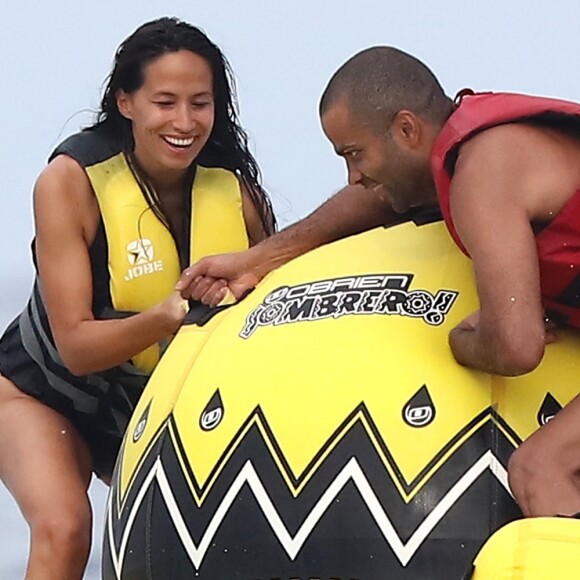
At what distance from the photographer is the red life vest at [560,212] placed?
14.4ft

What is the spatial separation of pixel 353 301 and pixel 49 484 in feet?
4.25

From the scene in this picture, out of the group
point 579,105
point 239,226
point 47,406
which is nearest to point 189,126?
point 239,226

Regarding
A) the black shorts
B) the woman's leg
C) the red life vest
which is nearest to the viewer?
the red life vest

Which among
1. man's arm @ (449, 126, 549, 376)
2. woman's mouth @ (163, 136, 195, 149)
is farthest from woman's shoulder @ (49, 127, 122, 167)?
man's arm @ (449, 126, 549, 376)

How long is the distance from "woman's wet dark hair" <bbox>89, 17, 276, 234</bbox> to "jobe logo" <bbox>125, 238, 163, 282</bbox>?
124mm

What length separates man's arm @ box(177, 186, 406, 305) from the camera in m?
5.09

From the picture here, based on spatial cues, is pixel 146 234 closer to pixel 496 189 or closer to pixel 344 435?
pixel 344 435

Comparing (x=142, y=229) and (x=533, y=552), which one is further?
(x=142, y=229)

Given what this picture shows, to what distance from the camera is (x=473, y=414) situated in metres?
4.35

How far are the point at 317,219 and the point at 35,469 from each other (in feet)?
3.68

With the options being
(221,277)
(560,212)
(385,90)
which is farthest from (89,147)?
(560,212)

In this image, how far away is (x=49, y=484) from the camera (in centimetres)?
544

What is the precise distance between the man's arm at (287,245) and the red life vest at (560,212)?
23.7 inches

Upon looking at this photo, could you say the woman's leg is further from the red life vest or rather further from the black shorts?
the red life vest
